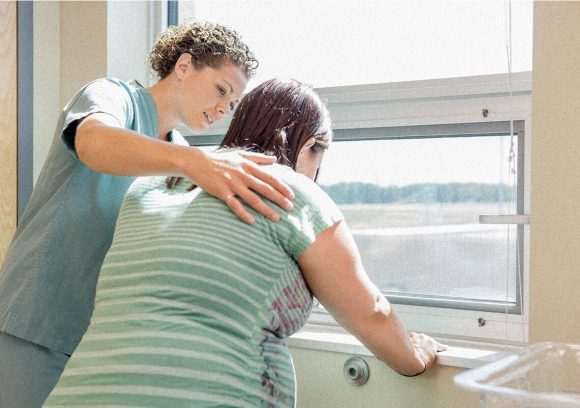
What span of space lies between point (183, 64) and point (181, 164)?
1.96 feet

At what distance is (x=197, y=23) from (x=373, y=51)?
0.42 meters

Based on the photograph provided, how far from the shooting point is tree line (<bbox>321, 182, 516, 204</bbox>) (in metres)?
1.57

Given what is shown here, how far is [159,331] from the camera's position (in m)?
0.92

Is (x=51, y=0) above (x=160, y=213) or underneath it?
above

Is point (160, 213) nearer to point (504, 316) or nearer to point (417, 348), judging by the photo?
point (417, 348)

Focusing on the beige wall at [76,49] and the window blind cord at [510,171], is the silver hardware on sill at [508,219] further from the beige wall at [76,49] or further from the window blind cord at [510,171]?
the beige wall at [76,49]

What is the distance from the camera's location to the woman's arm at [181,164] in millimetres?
982

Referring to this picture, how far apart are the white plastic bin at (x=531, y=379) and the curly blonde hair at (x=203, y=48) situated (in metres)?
0.89

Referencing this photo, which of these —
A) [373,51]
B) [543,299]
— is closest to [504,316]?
[543,299]

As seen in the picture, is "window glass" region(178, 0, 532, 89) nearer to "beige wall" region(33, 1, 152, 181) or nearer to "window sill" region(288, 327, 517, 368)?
"beige wall" region(33, 1, 152, 181)

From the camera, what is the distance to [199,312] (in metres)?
0.93

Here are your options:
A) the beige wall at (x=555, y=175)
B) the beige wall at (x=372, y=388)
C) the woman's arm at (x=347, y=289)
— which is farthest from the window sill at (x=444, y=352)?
the woman's arm at (x=347, y=289)

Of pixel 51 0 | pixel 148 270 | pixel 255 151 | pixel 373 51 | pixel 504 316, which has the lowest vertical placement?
pixel 504 316

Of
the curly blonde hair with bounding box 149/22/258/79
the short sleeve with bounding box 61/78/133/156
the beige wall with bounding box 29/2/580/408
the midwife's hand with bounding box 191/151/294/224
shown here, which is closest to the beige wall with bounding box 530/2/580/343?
the beige wall with bounding box 29/2/580/408
